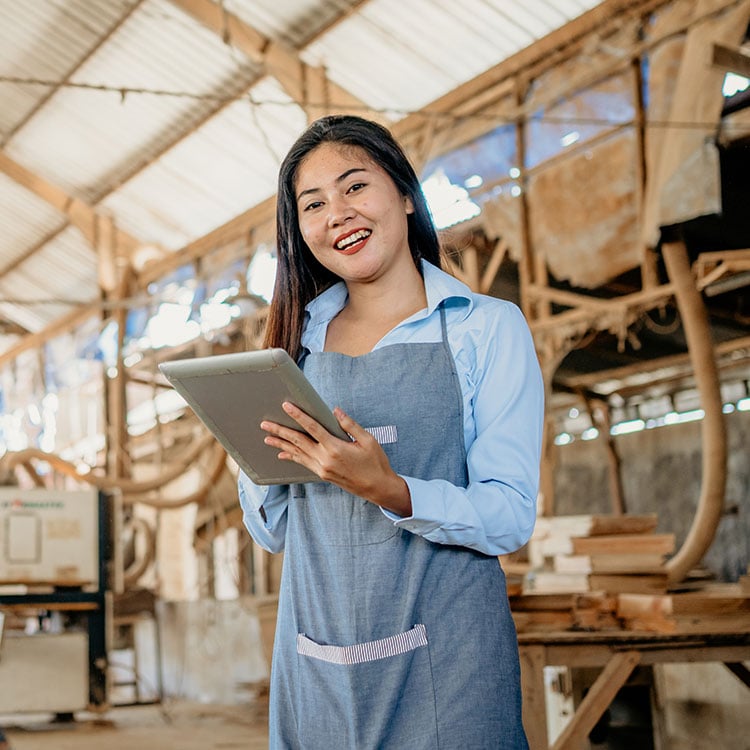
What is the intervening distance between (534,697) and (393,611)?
2335 millimetres

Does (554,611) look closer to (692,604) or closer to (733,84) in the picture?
(692,604)

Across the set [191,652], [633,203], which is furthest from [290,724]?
[191,652]

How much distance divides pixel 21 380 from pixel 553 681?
15.7 m

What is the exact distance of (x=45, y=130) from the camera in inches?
528

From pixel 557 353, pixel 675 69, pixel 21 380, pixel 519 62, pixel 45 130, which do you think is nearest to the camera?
pixel 675 69

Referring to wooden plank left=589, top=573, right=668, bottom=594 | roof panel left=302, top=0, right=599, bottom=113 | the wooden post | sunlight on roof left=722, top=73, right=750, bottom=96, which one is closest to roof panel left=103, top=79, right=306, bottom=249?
roof panel left=302, top=0, right=599, bottom=113

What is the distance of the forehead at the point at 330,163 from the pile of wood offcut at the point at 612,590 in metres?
2.69

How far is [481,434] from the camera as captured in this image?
151 centimetres

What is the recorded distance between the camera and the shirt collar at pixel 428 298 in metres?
1.62

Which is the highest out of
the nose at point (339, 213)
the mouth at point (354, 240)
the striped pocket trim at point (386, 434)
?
the nose at point (339, 213)

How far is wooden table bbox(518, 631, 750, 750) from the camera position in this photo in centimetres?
362

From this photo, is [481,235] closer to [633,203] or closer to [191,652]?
[633,203]

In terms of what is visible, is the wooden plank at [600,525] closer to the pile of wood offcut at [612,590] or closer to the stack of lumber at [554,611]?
the pile of wood offcut at [612,590]

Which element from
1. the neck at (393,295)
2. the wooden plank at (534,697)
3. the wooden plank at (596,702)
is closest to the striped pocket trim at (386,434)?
the neck at (393,295)
